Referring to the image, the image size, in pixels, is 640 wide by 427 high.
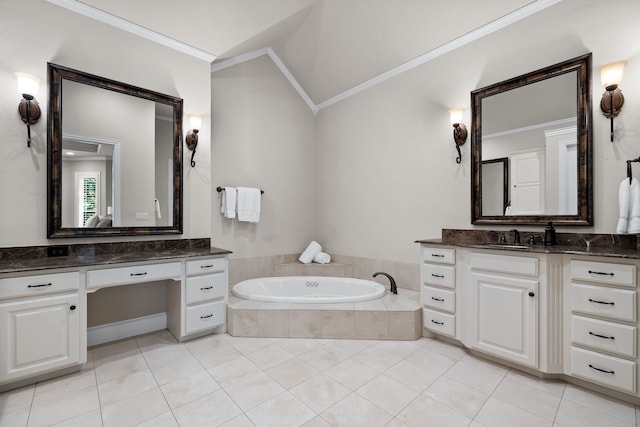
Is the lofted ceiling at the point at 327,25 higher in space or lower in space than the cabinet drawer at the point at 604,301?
higher

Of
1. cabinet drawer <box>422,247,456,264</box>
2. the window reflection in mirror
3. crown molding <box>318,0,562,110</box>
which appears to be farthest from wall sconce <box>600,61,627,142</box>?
the window reflection in mirror

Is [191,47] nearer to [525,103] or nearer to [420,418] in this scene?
[525,103]

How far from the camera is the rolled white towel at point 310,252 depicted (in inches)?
156

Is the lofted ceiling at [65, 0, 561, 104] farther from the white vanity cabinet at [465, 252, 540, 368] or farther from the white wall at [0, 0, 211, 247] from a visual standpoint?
the white vanity cabinet at [465, 252, 540, 368]

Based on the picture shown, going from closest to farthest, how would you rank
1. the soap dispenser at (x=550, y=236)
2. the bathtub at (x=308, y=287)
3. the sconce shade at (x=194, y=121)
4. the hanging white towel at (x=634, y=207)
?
the hanging white towel at (x=634, y=207) → the soap dispenser at (x=550, y=236) → the sconce shade at (x=194, y=121) → the bathtub at (x=308, y=287)

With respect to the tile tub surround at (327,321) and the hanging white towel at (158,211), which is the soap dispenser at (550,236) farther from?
the hanging white towel at (158,211)

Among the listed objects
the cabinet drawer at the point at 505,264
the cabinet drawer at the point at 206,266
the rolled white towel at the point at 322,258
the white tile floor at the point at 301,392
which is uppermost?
the cabinet drawer at the point at 505,264

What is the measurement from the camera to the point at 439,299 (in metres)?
2.54

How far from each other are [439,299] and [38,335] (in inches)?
115

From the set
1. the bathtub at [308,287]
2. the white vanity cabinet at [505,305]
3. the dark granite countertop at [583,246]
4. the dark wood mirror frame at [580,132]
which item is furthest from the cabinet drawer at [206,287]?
the dark wood mirror frame at [580,132]

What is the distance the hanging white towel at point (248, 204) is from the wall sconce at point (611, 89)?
10.5 ft

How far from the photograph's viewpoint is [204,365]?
2.17 metres

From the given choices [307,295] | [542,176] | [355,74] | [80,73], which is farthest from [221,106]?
[542,176]

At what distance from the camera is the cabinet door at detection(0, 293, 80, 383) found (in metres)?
1.77
